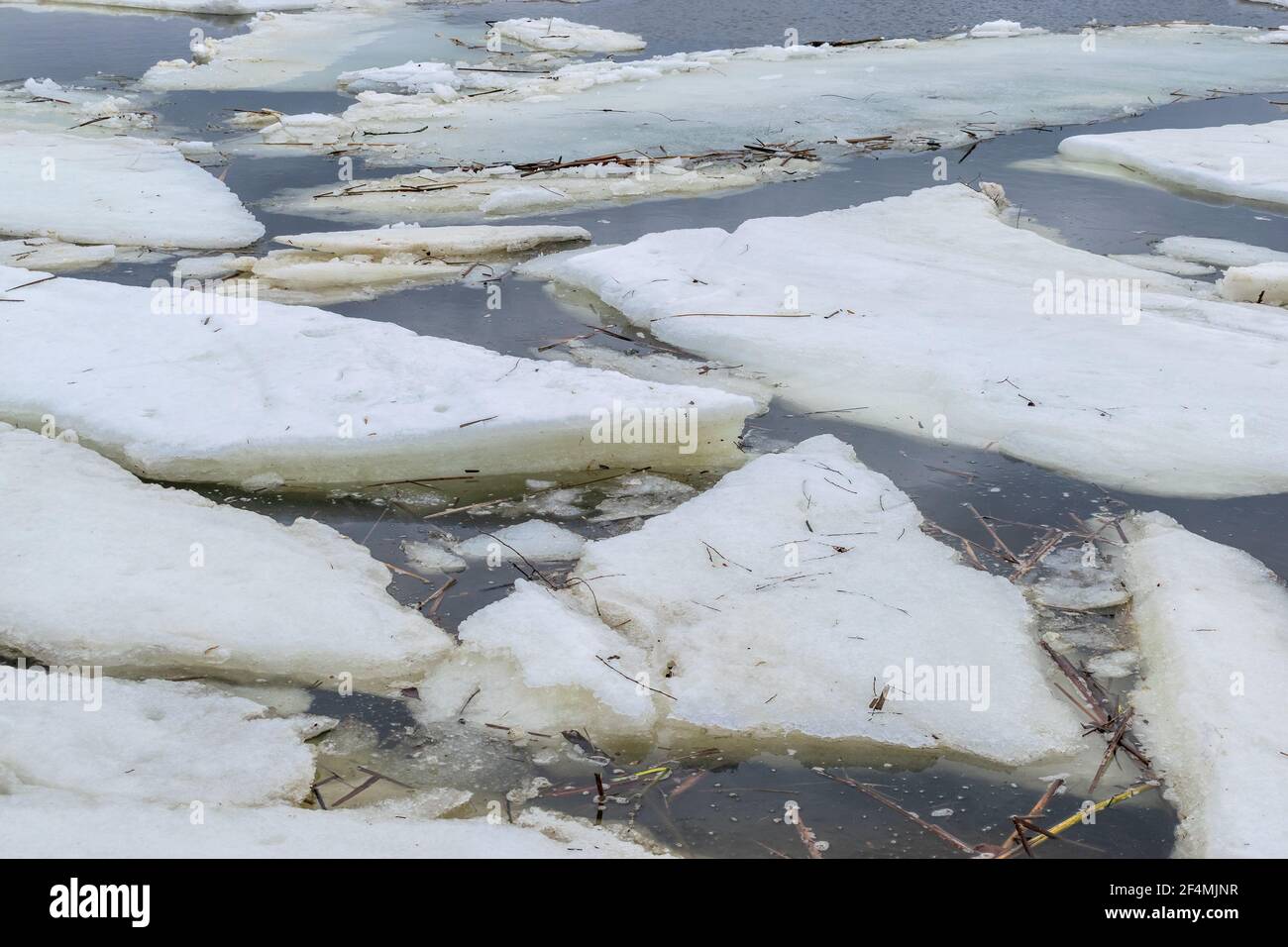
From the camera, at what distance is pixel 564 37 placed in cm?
1308

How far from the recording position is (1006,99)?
10094mm

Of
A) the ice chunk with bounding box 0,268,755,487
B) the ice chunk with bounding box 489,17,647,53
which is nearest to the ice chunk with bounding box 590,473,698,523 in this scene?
the ice chunk with bounding box 0,268,755,487

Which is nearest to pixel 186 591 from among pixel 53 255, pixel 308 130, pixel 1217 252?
pixel 53 255

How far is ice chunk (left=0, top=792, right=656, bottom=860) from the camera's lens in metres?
2.43

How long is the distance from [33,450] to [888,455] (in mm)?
2997

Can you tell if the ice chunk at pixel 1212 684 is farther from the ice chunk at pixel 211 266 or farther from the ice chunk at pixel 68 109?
the ice chunk at pixel 68 109

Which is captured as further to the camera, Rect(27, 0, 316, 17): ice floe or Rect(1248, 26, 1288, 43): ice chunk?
Rect(27, 0, 316, 17): ice floe

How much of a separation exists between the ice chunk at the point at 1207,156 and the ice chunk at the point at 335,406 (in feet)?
16.0

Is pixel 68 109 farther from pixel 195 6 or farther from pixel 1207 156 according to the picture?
pixel 1207 156

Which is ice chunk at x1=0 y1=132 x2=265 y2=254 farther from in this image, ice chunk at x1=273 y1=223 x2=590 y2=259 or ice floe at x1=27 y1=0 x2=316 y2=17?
ice floe at x1=27 y1=0 x2=316 y2=17

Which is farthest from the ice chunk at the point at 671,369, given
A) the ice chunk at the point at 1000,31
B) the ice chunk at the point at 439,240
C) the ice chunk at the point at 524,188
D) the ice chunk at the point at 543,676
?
the ice chunk at the point at 1000,31

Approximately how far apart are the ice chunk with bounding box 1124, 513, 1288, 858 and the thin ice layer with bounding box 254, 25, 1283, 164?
5717 millimetres

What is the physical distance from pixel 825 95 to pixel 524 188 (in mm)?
3746
